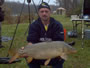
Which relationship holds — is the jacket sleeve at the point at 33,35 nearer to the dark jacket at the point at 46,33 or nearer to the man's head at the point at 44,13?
the dark jacket at the point at 46,33

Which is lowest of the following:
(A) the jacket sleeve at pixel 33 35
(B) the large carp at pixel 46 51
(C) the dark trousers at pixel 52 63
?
(C) the dark trousers at pixel 52 63

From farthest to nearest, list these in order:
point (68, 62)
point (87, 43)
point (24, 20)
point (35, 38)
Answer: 1. point (24, 20)
2. point (87, 43)
3. point (68, 62)
4. point (35, 38)

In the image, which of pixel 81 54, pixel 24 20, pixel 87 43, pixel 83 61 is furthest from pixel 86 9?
pixel 24 20

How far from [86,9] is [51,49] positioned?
623cm

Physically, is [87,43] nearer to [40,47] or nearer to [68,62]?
[68,62]

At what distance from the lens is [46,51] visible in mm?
2539

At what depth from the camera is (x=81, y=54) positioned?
5.49m

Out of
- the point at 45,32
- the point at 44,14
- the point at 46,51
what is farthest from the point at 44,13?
the point at 46,51

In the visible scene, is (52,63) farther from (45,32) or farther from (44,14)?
(44,14)

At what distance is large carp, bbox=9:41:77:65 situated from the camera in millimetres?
2539

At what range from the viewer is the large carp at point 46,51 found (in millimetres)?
2539

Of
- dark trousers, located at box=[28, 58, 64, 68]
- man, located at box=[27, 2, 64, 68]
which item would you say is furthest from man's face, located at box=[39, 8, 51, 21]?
dark trousers, located at box=[28, 58, 64, 68]

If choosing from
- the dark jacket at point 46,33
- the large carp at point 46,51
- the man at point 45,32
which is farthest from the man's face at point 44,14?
the large carp at point 46,51

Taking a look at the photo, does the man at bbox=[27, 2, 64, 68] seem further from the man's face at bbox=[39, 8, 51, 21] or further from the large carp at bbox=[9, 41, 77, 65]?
the large carp at bbox=[9, 41, 77, 65]
